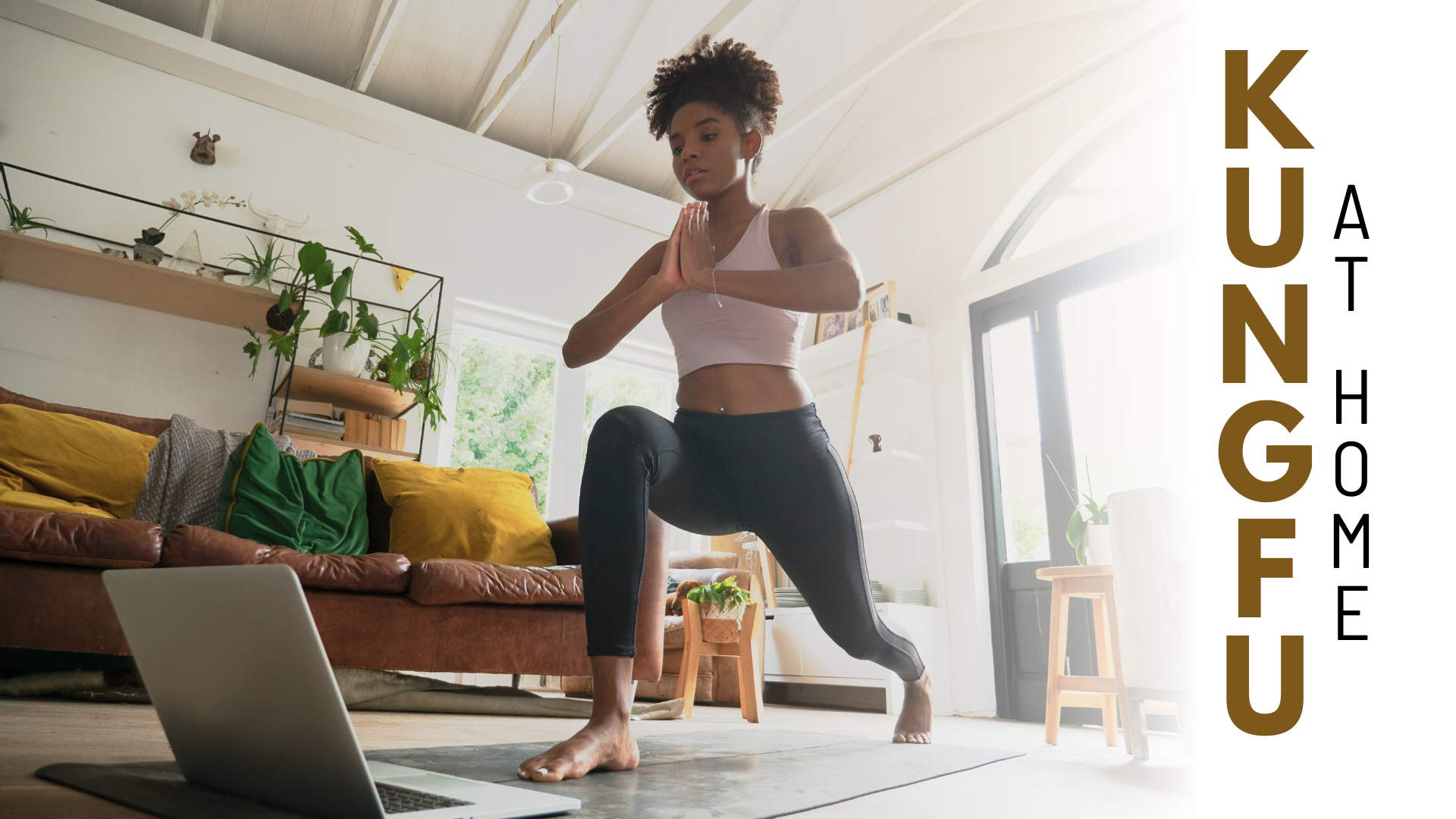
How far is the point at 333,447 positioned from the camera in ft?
12.3

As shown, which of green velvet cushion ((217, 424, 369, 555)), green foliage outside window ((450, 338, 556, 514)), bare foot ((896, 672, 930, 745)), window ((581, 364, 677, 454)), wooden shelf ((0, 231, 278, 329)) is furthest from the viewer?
window ((581, 364, 677, 454))

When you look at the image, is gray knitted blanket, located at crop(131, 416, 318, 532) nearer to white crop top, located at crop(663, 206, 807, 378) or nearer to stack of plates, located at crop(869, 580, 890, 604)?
white crop top, located at crop(663, 206, 807, 378)

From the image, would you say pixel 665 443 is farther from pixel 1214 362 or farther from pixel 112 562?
pixel 1214 362

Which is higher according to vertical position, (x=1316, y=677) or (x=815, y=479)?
(x=815, y=479)

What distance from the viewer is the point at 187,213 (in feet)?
12.4

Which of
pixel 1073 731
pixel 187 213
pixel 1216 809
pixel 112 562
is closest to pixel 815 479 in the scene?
pixel 1216 809

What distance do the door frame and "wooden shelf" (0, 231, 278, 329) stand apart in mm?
3421

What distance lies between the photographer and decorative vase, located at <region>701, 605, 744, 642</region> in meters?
2.90

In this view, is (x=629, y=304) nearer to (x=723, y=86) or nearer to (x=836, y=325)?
(x=723, y=86)

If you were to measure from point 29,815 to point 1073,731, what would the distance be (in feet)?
10.4

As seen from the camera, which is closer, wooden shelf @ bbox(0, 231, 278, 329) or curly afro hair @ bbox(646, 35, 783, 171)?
curly afro hair @ bbox(646, 35, 783, 171)

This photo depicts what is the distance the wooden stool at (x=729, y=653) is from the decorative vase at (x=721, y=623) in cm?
1

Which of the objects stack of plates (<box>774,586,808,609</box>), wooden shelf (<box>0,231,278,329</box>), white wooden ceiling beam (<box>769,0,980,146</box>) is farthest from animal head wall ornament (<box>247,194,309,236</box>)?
stack of plates (<box>774,586,808,609</box>)

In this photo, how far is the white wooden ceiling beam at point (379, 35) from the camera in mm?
3939
